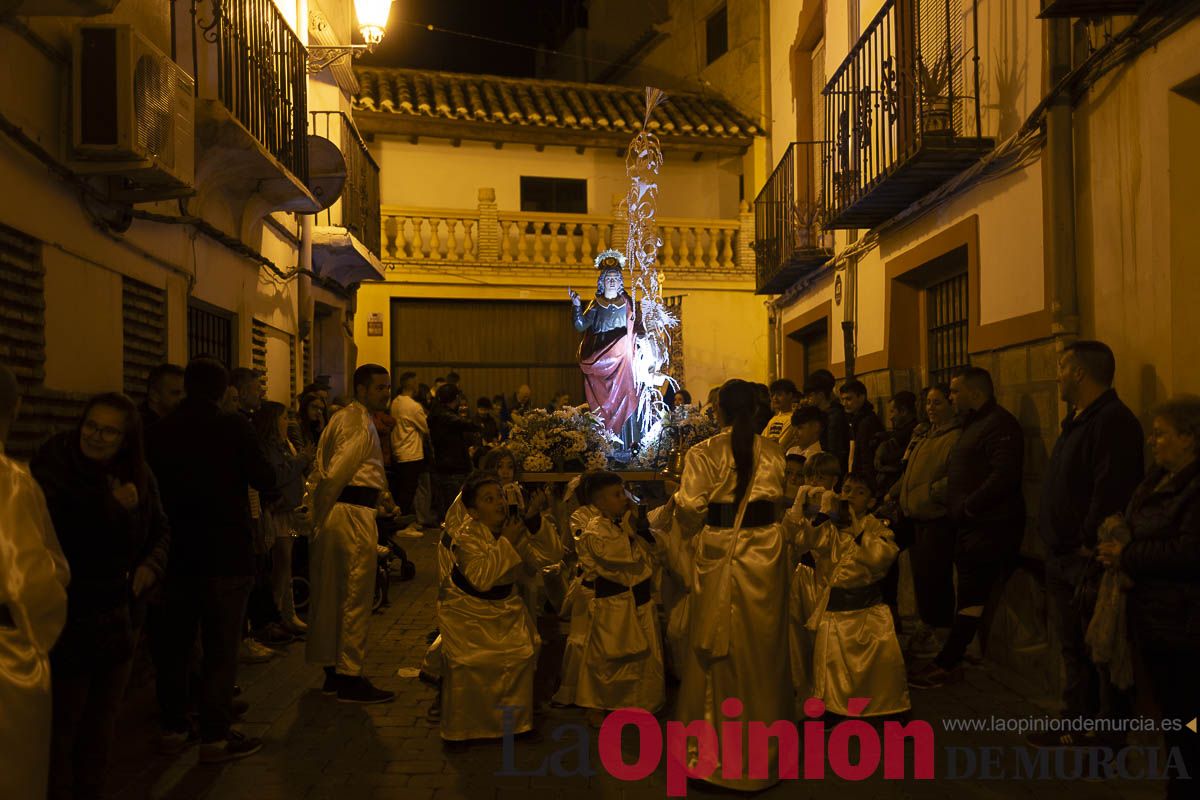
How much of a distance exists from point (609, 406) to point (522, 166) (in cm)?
1067

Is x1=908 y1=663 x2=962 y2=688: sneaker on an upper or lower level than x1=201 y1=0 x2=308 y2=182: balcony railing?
lower

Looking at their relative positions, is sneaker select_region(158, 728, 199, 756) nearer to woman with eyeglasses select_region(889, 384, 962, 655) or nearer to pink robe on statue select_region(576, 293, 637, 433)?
woman with eyeglasses select_region(889, 384, 962, 655)

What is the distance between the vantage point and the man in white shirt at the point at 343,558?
5902 millimetres

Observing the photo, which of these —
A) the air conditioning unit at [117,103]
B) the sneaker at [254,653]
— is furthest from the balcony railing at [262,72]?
the sneaker at [254,653]

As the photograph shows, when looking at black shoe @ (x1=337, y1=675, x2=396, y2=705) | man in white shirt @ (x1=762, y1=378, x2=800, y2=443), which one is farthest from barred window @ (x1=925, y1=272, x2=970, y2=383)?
black shoe @ (x1=337, y1=675, x2=396, y2=705)

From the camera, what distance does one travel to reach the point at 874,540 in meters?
5.54

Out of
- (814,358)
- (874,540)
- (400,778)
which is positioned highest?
(814,358)

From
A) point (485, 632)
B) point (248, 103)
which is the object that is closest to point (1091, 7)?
point (485, 632)

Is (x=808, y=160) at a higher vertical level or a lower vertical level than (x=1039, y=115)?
higher

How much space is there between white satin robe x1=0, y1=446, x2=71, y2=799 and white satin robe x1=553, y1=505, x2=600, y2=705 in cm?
297

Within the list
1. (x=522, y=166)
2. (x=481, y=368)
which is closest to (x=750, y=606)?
(x=481, y=368)

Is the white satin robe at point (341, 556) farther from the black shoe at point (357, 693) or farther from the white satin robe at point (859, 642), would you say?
the white satin robe at point (859, 642)

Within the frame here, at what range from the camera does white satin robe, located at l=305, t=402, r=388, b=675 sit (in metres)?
5.90

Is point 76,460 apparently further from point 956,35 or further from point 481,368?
point 481,368
